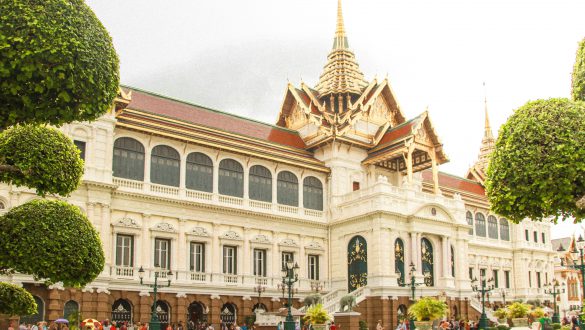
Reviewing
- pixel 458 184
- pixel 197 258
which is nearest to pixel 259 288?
pixel 197 258

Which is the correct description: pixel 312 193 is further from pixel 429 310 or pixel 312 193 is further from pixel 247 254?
pixel 429 310

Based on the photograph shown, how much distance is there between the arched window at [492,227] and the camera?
59659mm

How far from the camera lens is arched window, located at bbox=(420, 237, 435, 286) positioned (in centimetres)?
4300

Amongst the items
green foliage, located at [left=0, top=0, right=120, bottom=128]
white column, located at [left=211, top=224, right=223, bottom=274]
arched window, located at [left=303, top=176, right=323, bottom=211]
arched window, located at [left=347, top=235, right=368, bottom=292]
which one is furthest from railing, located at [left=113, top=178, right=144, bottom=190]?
green foliage, located at [left=0, top=0, right=120, bottom=128]

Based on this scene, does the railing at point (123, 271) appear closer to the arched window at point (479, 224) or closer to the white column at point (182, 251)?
the white column at point (182, 251)

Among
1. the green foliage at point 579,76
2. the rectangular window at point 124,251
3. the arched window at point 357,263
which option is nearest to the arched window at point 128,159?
the rectangular window at point 124,251

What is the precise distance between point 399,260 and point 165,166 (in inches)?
617

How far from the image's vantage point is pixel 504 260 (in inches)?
2368

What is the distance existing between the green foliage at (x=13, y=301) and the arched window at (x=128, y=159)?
19.0m

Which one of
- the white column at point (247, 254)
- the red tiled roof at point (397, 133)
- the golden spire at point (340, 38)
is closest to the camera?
the white column at point (247, 254)

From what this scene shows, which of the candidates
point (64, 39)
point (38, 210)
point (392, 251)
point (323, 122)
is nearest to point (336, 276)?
point (392, 251)

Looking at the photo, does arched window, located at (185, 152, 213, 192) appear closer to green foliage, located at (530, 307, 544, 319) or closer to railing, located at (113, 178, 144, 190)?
railing, located at (113, 178, 144, 190)

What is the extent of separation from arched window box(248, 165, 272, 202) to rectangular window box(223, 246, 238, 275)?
11.8 ft

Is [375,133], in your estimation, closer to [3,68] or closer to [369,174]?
[369,174]
